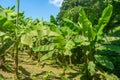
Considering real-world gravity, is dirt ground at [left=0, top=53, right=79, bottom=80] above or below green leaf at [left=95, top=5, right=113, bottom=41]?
below

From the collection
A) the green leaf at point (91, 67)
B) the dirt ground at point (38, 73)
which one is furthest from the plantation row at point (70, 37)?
the dirt ground at point (38, 73)

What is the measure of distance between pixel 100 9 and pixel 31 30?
29.2ft

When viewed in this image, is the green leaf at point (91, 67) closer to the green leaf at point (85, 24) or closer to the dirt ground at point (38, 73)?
the green leaf at point (85, 24)

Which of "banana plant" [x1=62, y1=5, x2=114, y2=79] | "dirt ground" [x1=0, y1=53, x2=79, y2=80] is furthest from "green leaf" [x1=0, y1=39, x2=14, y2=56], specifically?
"banana plant" [x1=62, y1=5, x2=114, y2=79]

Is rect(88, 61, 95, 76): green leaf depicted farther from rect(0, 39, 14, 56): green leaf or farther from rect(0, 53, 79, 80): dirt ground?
Result: rect(0, 39, 14, 56): green leaf

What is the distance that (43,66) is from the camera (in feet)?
44.8

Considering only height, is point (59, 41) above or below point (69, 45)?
above

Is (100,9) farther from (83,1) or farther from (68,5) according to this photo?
(68,5)

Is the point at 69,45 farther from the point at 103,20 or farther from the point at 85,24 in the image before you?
the point at 103,20

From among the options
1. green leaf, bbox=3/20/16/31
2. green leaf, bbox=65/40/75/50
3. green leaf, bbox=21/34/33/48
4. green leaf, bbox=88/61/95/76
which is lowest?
green leaf, bbox=88/61/95/76

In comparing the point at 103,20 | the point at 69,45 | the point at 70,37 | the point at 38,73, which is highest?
the point at 103,20

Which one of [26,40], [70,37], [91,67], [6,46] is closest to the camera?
[26,40]

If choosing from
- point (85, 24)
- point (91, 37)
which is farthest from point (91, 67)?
point (85, 24)

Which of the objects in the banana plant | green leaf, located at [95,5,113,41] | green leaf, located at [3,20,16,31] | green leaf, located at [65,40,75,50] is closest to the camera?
green leaf, located at [3,20,16,31]
